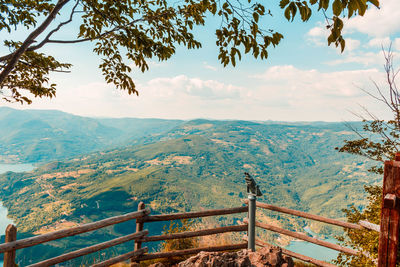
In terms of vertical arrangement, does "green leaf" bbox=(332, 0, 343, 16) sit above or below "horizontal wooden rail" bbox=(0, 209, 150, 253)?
above

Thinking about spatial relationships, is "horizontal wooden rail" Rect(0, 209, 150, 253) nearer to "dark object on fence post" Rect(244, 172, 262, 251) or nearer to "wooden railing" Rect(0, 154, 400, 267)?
"wooden railing" Rect(0, 154, 400, 267)

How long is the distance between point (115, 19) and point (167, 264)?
14.6 feet

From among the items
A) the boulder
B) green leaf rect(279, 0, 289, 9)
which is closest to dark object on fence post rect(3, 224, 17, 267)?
the boulder

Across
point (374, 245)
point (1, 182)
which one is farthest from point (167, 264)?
point (1, 182)

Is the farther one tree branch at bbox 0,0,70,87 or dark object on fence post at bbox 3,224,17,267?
dark object on fence post at bbox 3,224,17,267

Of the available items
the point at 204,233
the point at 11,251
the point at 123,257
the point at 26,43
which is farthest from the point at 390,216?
the point at 11,251

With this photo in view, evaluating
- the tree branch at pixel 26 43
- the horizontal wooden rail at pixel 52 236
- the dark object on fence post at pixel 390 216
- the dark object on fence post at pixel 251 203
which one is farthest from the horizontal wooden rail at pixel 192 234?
the tree branch at pixel 26 43

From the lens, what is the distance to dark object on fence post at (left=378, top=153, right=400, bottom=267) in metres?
1.67

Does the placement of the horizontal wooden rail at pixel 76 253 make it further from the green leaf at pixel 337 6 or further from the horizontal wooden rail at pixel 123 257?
the green leaf at pixel 337 6

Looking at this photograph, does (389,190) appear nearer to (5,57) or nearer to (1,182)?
(5,57)

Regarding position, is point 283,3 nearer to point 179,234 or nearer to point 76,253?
point 179,234

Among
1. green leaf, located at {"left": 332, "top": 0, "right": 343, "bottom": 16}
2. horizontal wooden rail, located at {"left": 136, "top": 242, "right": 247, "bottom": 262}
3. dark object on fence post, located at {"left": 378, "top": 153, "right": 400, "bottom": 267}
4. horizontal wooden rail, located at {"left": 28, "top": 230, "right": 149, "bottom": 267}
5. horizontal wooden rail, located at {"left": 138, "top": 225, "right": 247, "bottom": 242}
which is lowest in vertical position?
horizontal wooden rail, located at {"left": 136, "top": 242, "right": 247, "bottom": 262}

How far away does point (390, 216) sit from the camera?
1686 mm

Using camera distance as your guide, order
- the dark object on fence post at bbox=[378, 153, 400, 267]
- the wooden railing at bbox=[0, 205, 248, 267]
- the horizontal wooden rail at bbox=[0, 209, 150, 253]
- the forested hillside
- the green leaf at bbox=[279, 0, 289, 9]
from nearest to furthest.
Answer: the green leaf at bbox=[279, 0, 289, 9] < the dark object on fence post at bbox=[378, 153, 400, 267] < the horizontal wooden rail at bbox=[0, 209, 150, 253] < the wooden railing at bbox=[0, 205, 248, 267] < the forested hillside
